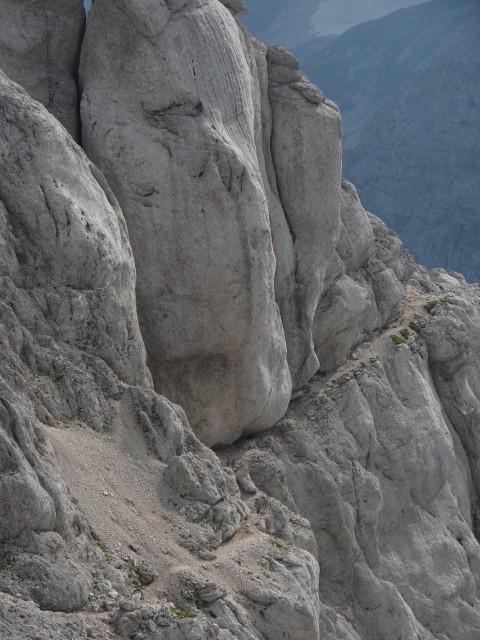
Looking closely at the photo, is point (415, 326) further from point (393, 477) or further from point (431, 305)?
point (393, 477)

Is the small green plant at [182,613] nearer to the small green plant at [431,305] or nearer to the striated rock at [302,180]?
the striated rock at [302,180]

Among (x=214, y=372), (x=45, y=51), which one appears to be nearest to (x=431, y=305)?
(x=214, y=372)

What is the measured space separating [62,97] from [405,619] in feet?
80.3

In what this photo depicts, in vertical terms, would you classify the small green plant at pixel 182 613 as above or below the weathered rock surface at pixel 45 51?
below

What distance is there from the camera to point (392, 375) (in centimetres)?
4881

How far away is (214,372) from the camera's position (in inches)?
1524

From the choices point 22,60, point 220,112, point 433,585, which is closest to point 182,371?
point 220,112

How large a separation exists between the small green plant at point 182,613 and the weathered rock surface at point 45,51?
59.7 feet

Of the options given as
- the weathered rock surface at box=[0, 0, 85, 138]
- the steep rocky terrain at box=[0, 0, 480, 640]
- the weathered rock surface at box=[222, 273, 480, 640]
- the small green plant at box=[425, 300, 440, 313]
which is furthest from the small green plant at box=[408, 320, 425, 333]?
the weathered rock surface at box=[0, 0, 85, 138]

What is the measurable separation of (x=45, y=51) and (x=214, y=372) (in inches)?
520

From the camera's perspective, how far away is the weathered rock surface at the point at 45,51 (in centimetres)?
3634

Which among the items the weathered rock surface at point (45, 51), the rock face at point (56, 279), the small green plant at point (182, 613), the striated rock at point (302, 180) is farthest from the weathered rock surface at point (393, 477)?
the weathered rock surface at point (45, 51)

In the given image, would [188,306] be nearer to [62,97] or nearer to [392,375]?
[62,97]

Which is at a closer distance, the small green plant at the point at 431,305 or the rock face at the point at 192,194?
the rock face at the point at 192,194
